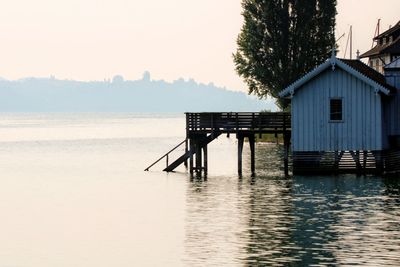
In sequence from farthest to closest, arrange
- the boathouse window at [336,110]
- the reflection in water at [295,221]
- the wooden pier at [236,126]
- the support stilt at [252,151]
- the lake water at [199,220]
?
the support stilt at [252,151]
the wooden pier at [236,126]
the boathouse window at [336,110]
the lake water at [199,220]
the reflection in water at [295,221]

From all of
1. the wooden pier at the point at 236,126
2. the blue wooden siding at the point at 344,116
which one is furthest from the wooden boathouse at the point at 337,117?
the wooden pier at the point at 236,126

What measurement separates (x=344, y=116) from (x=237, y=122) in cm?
683

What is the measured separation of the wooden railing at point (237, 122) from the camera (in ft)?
195

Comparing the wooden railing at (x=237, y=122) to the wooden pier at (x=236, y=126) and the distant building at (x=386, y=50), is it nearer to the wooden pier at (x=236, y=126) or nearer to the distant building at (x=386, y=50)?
the wooden pier at (x=236, y=126)

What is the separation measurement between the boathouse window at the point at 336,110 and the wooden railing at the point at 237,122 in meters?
3.59

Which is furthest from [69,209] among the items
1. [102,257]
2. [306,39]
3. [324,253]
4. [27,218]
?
[306,39]

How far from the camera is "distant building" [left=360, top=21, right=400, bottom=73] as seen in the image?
291 feet

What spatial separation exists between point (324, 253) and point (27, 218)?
16177mm

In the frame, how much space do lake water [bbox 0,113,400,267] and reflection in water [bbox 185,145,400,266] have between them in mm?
39

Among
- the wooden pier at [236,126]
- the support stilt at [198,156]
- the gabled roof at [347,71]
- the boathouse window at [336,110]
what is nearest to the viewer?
the gabled roof at [347,71]

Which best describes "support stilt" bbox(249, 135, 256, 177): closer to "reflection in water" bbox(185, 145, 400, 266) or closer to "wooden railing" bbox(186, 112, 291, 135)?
"wooden railing" bbox(186, 112, 291, 135)

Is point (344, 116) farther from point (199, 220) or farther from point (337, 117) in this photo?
point (199, 220)

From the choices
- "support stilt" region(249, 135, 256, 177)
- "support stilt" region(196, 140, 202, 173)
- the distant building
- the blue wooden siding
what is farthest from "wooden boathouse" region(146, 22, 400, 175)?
the distant building

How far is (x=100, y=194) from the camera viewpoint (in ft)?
178
